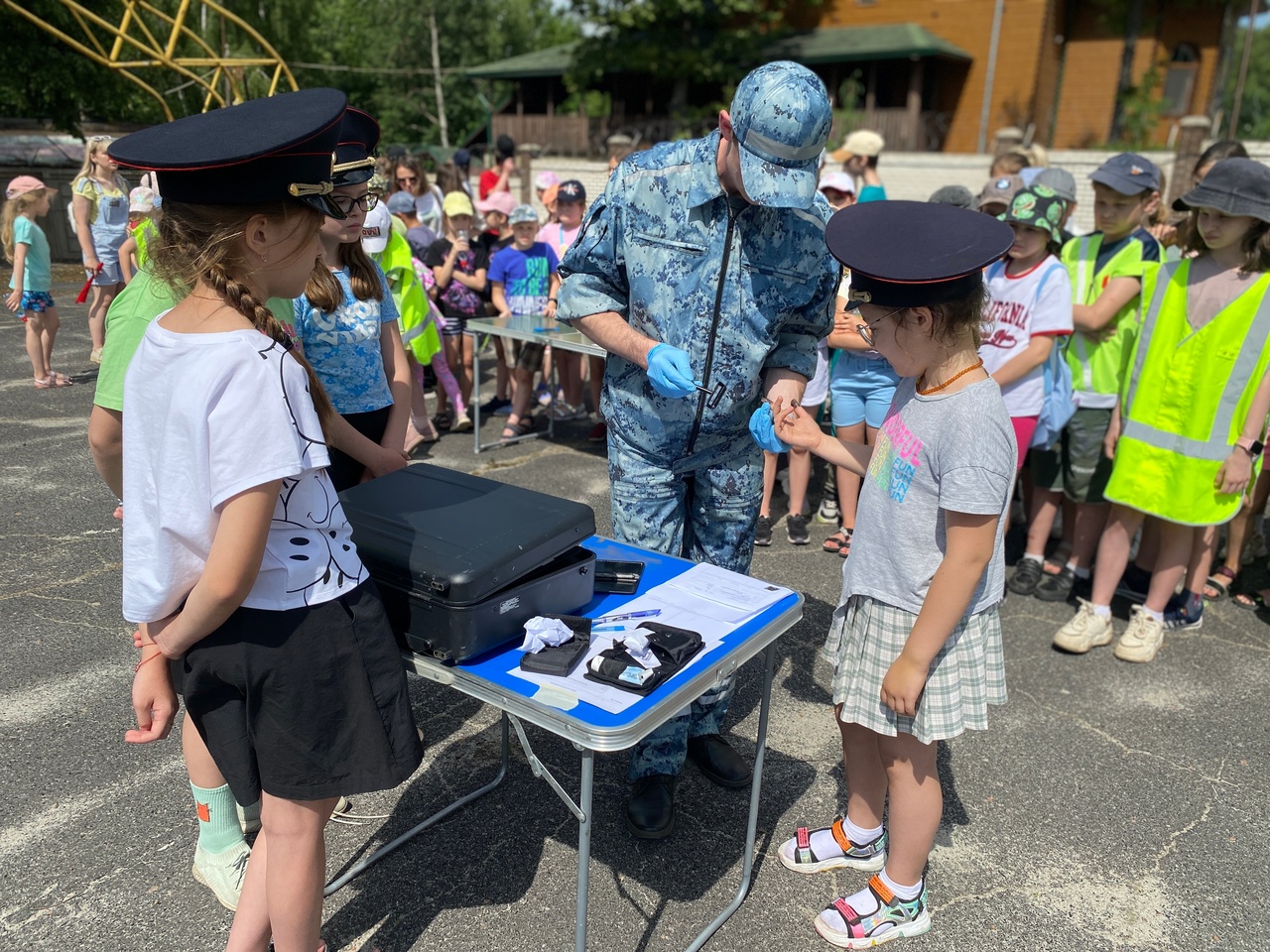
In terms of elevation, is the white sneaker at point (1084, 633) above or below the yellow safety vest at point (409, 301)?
below

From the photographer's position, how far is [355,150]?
6.98ft

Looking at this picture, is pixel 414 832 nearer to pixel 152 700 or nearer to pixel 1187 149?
pixel 152 700

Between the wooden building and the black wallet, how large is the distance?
73.0 ft

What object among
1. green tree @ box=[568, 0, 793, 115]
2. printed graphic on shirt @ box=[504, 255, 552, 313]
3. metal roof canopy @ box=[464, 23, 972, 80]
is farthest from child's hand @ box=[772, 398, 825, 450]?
green tree @ box=[568, 0, 793, 115]

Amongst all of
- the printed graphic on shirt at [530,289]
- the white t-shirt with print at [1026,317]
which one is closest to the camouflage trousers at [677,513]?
the white t-shirt with print at [1026,317]

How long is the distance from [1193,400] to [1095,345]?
0.70 metres

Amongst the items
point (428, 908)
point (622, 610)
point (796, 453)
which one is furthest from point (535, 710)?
point (796, 453)

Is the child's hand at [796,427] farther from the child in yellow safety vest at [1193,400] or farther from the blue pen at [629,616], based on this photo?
the child in yellow safety vest at [1193,400]

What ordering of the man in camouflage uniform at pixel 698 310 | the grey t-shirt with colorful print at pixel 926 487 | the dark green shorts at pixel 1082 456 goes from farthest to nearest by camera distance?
the dark green shorts at pixel 1082 456
the man in camouflage uniform at pixel 698 310
the grey t-shirt with colorful print at pixel 926 487

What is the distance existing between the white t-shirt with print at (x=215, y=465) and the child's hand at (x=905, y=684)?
1.16 meters

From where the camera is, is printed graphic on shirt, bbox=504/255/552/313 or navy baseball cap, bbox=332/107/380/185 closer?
navy baseball cap, bbox=332/107/380/185

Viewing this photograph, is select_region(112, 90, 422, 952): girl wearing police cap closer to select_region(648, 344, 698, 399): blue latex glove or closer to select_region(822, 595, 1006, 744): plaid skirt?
select_region(648, 344, 698, 399): blue latex glove

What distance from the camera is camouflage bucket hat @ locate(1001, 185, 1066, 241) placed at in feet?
12.3

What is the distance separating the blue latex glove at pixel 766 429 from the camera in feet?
7.36
